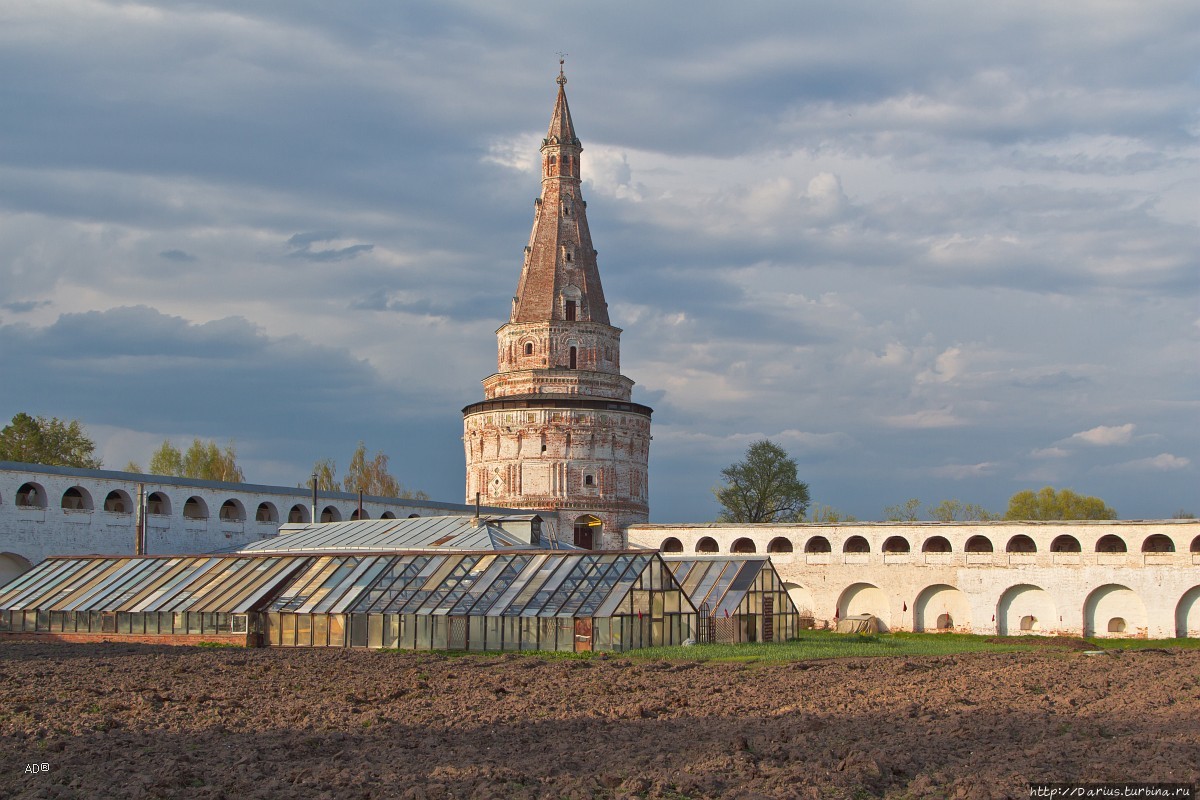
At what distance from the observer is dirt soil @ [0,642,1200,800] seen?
51.3 ft

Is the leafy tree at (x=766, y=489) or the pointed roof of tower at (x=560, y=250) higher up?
the pointed roof of tower at (x=560, y=250)

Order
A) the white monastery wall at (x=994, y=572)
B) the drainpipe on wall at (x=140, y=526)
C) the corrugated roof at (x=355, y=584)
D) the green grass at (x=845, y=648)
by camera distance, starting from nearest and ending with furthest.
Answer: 1. the green grass at (x=845, y=648)
2. the corrugated roof at (x=355, y=584)
3. the drainpipe on wall at (x=140, y=526)
4. the white monastery wall at (x=994, y=572)

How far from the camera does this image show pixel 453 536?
42969 mm

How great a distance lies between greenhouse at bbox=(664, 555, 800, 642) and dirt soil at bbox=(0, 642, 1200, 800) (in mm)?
9631

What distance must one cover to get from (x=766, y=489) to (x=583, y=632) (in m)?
48.7

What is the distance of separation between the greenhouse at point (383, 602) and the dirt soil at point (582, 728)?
3.88m

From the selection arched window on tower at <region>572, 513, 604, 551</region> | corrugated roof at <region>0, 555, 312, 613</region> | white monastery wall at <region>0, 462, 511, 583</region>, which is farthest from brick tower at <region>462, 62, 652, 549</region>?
corrugated roof at <region>0, 555, 312, 613</region>

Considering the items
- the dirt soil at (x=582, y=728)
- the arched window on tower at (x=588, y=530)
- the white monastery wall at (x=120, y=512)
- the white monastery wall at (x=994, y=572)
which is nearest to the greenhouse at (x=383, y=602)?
the dirt soil at (x=582, y=728)

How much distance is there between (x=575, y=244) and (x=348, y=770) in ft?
176

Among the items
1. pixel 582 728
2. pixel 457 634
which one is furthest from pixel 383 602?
pixel 582 728

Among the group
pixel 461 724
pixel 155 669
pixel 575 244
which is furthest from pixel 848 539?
pixel 461 724

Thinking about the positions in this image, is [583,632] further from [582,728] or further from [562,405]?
[562,405]

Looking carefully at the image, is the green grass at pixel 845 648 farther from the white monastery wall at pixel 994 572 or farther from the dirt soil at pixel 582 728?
the white monastery wall at pixel 994 572

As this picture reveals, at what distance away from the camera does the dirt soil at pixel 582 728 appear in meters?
15.6
